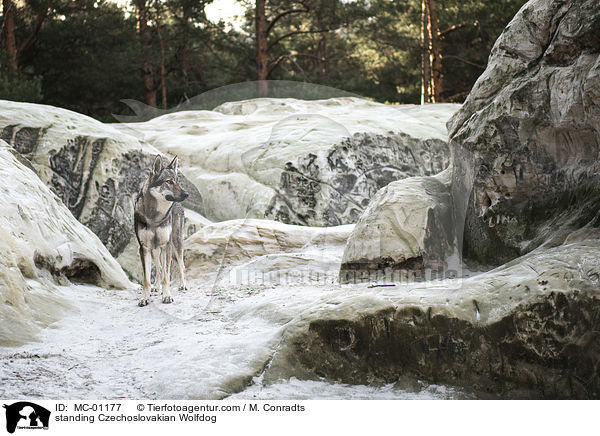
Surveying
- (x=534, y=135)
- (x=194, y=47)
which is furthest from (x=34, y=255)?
(x=194, y=47)

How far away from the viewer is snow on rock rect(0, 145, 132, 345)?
461 cm

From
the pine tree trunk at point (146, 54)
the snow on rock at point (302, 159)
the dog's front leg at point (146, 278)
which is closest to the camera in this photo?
the dog's front leg at point (146, 278)

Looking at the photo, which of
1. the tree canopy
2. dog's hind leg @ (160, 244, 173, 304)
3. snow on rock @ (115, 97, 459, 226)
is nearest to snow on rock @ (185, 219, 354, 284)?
dog's hind leg @ (160, 244, 173, 304)

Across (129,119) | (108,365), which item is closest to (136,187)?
(108,365)

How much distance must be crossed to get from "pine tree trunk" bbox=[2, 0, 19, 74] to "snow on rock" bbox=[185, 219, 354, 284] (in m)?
11.0

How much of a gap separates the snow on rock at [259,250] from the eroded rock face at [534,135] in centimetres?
214

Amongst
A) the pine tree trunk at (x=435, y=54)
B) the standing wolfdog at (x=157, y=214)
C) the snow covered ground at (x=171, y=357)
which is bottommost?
the snow covered ground at (x=171, y=357)

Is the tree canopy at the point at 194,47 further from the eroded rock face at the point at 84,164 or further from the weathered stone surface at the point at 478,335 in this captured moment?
the weathered stone surface at the point at 478,335

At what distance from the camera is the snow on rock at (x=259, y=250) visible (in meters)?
7.24

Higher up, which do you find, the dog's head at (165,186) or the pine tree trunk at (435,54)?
the pine tree trunk at (435,54)
